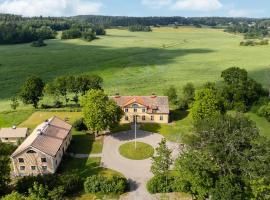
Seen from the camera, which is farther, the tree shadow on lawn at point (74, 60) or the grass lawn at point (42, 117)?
the tree shadow on lawn at point (74, 60)

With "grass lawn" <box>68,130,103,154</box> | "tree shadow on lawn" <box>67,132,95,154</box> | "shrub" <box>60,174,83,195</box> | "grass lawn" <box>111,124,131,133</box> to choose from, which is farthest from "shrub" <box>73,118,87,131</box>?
"shrub" <box>60,174,83,195</box>

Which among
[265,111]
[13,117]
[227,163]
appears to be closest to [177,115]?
[265,111]

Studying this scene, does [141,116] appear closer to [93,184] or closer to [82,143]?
[82,143]

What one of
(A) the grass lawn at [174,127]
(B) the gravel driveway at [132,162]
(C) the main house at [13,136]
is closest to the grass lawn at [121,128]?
(B) the gravel driveway at [132,162]

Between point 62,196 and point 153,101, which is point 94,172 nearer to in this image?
point 62,196

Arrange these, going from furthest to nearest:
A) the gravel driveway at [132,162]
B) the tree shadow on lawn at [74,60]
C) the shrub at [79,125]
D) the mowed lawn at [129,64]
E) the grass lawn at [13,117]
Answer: the tree shadow on lawn at [74,60] → the mowed lawn at [129,64] → the grass lawn at [13,117] → the shrub at [79,125] → the gravel driveway at [132,162]

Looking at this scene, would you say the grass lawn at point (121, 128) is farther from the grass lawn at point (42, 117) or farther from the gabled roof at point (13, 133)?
the gabled roof at point (13, 133)

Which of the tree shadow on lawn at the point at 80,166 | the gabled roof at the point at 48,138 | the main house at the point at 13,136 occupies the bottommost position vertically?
the tree shadow on lawn at the point at 80,166

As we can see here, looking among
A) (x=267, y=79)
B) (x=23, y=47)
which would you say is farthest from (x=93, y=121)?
(x=23, y=47)
